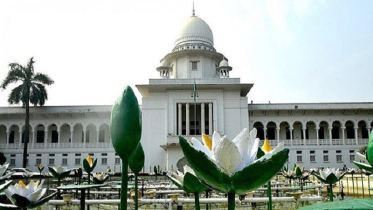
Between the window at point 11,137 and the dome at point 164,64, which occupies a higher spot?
the dome at point 164,64

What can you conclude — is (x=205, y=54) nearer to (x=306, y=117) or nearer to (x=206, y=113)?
(x=206, y=113)

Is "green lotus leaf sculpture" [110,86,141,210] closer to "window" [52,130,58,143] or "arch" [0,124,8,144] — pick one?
"window" [52,130,58,143]

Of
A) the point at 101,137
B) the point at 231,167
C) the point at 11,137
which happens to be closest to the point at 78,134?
the point at 101,137

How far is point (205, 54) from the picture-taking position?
30.0m

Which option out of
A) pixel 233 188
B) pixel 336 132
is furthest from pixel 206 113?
→ pixel 233 188

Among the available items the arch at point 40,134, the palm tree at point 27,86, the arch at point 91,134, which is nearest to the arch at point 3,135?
the arch at point 40,134

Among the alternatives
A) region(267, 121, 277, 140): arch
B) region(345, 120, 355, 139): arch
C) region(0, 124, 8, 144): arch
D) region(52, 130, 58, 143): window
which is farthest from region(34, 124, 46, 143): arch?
region(345, 120, 355, 139): arch

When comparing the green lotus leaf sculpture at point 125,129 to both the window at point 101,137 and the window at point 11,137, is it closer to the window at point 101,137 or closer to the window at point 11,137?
the window at point 101,137

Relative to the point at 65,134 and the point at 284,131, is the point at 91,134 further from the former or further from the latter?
the point at 284,131

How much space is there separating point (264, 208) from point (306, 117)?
24363 millimetres

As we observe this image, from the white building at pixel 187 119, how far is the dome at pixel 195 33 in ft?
0.28

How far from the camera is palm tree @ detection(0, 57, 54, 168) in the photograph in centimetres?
2612

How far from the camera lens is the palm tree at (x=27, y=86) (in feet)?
85.7

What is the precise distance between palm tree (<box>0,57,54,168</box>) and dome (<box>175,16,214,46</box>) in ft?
37.7
